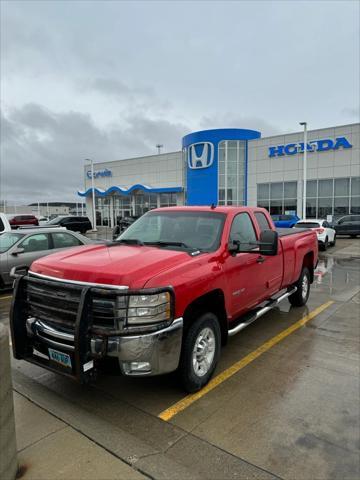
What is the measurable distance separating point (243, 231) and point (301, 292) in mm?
2770

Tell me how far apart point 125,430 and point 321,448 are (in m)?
1.61

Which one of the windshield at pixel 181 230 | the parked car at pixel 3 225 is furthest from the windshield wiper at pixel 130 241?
the parked car at pixel 3 225

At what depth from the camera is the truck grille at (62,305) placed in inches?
123

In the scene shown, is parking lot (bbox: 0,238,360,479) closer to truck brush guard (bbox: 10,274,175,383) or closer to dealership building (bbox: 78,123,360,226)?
truck brush guard (bbox: 10,274,175,383)

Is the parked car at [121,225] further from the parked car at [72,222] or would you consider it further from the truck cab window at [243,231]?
the parked car at [72,222]

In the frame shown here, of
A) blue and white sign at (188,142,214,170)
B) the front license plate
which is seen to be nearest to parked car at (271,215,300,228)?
blue and white sign at (188,142,214,170)

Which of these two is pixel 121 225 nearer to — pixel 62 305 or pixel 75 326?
pixel 62 305

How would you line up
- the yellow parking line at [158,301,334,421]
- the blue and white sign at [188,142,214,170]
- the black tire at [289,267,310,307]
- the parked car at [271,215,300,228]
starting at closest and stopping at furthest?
1. the yellow parking line at [158,301,334,421]
2. the black tire at [289,267,310,307]
3. the parked car at [271,215,300,228]
4. the blue and white sign at [188,142,214,170]

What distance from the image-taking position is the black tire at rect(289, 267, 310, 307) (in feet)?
22.6

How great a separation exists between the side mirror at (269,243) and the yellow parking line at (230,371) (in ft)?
4.57

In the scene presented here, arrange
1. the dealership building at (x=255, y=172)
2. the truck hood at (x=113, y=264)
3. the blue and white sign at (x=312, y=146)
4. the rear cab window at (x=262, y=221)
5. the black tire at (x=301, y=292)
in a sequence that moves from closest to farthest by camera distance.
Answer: the truck hood at (x=113, y=264)
the rear cab window at (x=262, y=221)
the black tire at (x=301, y=292)
the blue and white sign at (x=312, y=146)
the dealership building at (x=255, y=172)

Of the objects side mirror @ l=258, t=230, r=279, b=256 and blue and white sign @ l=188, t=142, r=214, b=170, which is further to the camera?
blue and white sign @ l=188, t=142, r=214, b=170

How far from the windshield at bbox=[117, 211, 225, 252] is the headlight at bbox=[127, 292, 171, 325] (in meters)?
1.13

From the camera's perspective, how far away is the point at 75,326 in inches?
120
